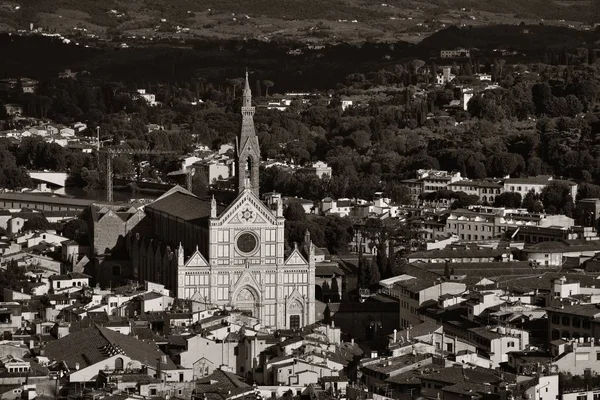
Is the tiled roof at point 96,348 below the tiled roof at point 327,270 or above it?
above

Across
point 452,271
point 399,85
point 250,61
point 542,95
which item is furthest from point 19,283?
point 250,61

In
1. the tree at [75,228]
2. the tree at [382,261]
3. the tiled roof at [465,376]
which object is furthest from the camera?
the tree at [75,228]

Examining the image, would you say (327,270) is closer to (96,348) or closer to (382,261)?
(382,261)

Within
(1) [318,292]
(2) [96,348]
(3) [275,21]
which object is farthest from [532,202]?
(3) [275,21]

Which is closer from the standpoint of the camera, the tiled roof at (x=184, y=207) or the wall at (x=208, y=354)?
the wall at (x=208, y=354)

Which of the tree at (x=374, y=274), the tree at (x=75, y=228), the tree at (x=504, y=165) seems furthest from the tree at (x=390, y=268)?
the tree at (x=504, y=165)

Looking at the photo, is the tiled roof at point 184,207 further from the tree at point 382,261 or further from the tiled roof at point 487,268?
the tiled roof at point 487,268

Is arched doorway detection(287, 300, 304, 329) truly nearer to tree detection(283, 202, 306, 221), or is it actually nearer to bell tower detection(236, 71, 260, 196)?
bell tower detection(236, 71, 260, 196)
